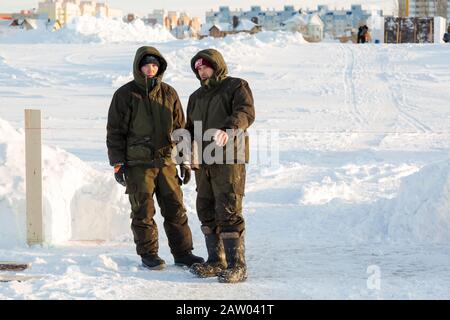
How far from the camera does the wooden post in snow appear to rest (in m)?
6.48

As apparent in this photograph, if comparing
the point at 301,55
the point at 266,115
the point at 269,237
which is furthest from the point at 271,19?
the point at 269,237

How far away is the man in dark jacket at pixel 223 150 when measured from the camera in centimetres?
546

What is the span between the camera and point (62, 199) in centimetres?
708

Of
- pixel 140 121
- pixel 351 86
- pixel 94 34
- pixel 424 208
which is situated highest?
pixel 94 34

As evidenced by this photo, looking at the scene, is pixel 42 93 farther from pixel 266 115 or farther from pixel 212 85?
pixel 212 85

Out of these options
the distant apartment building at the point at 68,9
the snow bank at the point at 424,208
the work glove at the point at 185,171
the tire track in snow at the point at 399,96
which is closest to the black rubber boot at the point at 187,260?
the work glove at the point at 185,171

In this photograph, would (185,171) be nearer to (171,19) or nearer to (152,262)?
(152,262)

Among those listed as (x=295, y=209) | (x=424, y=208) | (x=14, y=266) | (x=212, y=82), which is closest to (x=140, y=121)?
(x=212, y=82)

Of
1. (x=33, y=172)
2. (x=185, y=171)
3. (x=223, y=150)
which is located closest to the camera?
(x=223, y=150)

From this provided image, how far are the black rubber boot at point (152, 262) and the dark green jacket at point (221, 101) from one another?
37.8 inches

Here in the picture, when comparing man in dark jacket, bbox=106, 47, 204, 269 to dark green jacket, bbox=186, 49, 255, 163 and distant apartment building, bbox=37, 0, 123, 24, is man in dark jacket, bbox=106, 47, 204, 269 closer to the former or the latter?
dark green jacket, bbox=186, 49, 255, 163

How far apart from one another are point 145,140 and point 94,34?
3963 cm

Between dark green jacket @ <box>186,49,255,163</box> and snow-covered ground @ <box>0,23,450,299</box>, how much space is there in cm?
113
